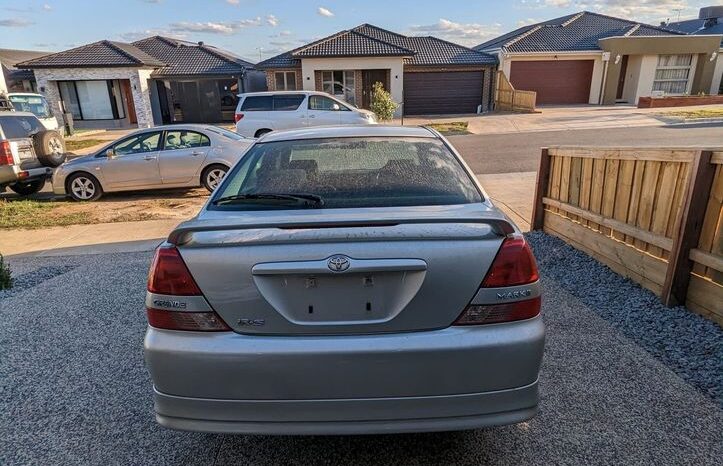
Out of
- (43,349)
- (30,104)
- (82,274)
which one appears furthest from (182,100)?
(43,349)

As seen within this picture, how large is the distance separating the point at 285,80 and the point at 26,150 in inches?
728

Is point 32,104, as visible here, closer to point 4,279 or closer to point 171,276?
point 4,279

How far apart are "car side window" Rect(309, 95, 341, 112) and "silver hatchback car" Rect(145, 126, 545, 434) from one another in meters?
14.0

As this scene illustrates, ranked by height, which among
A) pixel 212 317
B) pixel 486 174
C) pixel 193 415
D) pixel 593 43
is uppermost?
pixel 593 43

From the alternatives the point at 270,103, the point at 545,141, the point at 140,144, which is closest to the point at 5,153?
the point at 140,144

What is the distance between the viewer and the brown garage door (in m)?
28.7

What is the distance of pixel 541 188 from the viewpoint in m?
6.29

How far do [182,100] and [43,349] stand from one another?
26.7m

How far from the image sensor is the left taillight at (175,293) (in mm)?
1981

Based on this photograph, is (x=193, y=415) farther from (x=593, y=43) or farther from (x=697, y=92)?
(x=697, y=92)

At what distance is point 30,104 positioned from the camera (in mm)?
19969

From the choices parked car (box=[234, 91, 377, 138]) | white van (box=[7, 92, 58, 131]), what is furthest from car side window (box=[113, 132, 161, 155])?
white van (box=[7, 92, 58, 131])

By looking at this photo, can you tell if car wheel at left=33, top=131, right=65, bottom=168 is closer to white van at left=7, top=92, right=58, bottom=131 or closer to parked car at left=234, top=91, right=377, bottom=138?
parked car at left=234, top=91, right=377, bottom=138

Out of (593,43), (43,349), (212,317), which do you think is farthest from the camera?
(593,43)
